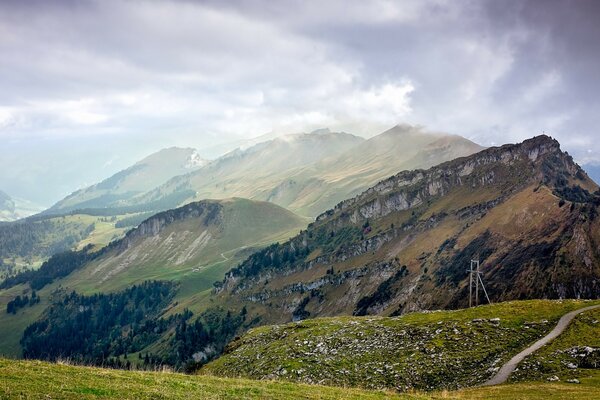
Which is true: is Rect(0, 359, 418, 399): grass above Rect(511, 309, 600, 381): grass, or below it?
above

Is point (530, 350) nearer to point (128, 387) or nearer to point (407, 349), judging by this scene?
point (407, 349)

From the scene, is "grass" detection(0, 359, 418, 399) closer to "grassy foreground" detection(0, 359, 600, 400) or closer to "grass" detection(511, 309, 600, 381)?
"grassy foreground" detection(0, 359, 600, 400)

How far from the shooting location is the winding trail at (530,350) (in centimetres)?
5144

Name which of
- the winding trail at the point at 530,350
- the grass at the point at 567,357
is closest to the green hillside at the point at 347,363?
the grass at the point at 567,357

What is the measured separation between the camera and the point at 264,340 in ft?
271

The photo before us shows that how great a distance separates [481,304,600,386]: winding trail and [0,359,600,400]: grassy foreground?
3934 millimetres

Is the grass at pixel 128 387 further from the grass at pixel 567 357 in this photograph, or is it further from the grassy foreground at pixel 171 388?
the grass at pixel 567 357

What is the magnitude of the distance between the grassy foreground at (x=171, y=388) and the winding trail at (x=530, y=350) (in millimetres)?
3934

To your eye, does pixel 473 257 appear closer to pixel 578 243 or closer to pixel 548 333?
pixel 578 243

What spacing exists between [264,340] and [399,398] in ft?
150

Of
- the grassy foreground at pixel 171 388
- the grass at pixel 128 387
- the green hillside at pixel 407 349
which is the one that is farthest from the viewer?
the green hillside at pixel 407 349

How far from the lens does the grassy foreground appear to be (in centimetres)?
3212

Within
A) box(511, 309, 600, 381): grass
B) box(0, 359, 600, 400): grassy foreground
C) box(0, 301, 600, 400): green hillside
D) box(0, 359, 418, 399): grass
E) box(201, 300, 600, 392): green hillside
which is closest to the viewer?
box(0, 359, 418, 399): grass

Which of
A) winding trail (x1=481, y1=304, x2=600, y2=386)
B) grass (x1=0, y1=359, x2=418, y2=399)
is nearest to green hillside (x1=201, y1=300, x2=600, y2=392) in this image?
winding trail (x1=481, y1=304, x2=600, y2=386)
